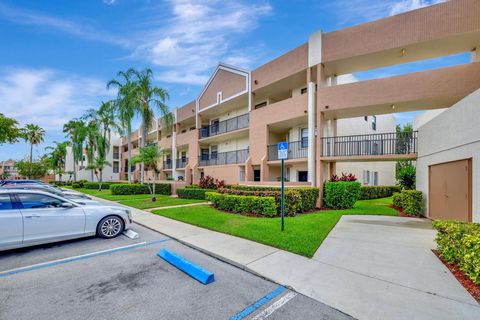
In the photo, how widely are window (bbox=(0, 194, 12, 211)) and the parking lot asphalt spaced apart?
1.17 metres

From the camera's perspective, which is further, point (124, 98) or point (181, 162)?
point (181, 162)

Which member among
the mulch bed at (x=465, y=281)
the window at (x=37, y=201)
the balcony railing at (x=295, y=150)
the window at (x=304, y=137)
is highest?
the window at (x=304, y=137)

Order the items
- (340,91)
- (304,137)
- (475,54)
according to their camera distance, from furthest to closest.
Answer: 1. (304,137)
2. (340,91)
3. (475,54)

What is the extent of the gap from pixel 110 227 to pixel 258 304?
555 cm

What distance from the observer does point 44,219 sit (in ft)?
19.1

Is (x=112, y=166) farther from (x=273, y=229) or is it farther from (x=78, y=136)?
(x=273, y=229)

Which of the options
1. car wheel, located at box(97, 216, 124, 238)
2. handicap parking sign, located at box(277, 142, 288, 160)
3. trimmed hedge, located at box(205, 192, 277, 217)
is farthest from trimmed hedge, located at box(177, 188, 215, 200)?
handicap parking sign, located at box(277, 142, 288, 160)

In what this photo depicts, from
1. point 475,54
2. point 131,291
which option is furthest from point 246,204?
point 475,54

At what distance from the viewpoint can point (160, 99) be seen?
856 inches

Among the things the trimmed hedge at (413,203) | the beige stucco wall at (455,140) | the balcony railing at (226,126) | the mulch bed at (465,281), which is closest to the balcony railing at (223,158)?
the balcony railing at (226,126)

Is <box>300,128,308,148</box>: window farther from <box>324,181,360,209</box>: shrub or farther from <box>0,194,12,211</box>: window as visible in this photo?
<box>0,194,12,211</box>: window

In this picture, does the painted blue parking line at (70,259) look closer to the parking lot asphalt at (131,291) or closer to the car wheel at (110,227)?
the parking lot asphalt at (131,291)

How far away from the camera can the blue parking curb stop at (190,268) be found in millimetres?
4098

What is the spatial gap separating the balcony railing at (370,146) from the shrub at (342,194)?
1789mm
